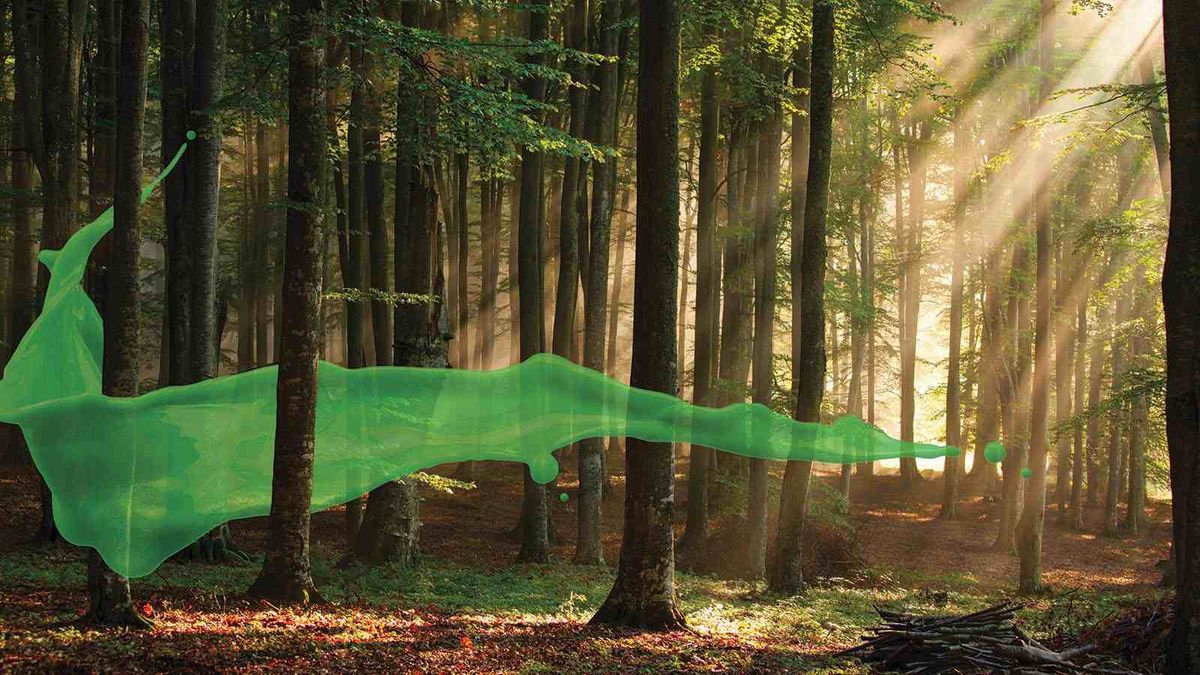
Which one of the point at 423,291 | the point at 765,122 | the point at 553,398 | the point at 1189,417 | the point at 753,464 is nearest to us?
the point at 1189,417

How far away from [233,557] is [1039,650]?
1093 cm

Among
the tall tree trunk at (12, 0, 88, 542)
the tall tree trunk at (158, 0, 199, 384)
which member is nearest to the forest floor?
the tall tree trunk at (158, 0, 199, 384)

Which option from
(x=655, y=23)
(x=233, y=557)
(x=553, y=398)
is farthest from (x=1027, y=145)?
(x=233, y=557)

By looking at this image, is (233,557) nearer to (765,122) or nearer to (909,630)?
(909,630)

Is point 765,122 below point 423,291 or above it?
above

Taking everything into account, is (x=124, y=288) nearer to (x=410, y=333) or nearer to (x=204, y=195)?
(x=204, y=195)

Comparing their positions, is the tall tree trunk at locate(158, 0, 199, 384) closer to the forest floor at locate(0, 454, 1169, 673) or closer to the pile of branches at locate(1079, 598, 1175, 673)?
the forest floor at locate(0, 454, 1169, 673)

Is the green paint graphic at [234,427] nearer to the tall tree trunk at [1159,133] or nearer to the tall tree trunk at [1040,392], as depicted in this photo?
the tall tree trunk at [1040,392]

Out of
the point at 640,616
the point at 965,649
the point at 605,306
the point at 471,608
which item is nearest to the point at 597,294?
the point at 605,306

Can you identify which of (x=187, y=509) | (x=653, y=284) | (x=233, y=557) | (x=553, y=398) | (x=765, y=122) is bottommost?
(x=233, y=557)

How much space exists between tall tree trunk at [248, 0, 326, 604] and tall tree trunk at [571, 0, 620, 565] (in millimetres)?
7541

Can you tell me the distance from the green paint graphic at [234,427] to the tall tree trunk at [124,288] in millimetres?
242

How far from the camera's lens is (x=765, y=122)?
21.1m

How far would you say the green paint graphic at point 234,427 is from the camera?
329 inches
